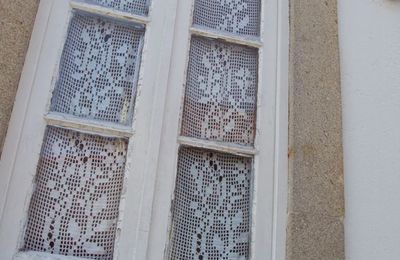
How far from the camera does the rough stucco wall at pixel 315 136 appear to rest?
5.90 ft

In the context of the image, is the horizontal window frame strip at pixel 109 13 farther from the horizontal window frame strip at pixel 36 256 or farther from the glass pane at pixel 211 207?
the horizontal window frame strip at pixel 36 256

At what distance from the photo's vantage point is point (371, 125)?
2057 millimetres

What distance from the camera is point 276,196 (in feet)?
6.14

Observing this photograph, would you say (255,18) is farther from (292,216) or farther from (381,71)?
(292,216)

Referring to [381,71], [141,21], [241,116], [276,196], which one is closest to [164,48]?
[141,21]

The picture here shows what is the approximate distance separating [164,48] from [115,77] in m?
0.24

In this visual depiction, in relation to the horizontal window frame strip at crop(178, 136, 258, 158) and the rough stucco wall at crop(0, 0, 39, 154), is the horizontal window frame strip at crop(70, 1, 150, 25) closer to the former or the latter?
the rough stucco wall at crop(0, 0, 39, 154)

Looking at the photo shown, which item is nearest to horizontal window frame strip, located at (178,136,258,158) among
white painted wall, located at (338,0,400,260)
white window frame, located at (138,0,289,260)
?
white window frame, located at (138,0,289,260)

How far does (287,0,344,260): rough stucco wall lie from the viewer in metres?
1.80

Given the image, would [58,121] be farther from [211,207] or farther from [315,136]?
[315,136]

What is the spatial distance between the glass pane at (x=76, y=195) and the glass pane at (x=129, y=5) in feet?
1.99

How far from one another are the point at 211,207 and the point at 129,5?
0.96 metres

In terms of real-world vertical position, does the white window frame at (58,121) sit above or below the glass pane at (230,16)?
below

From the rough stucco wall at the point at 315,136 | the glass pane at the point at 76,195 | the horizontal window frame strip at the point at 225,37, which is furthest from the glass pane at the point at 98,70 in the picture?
the rough stucco wall at the point at 315,136
